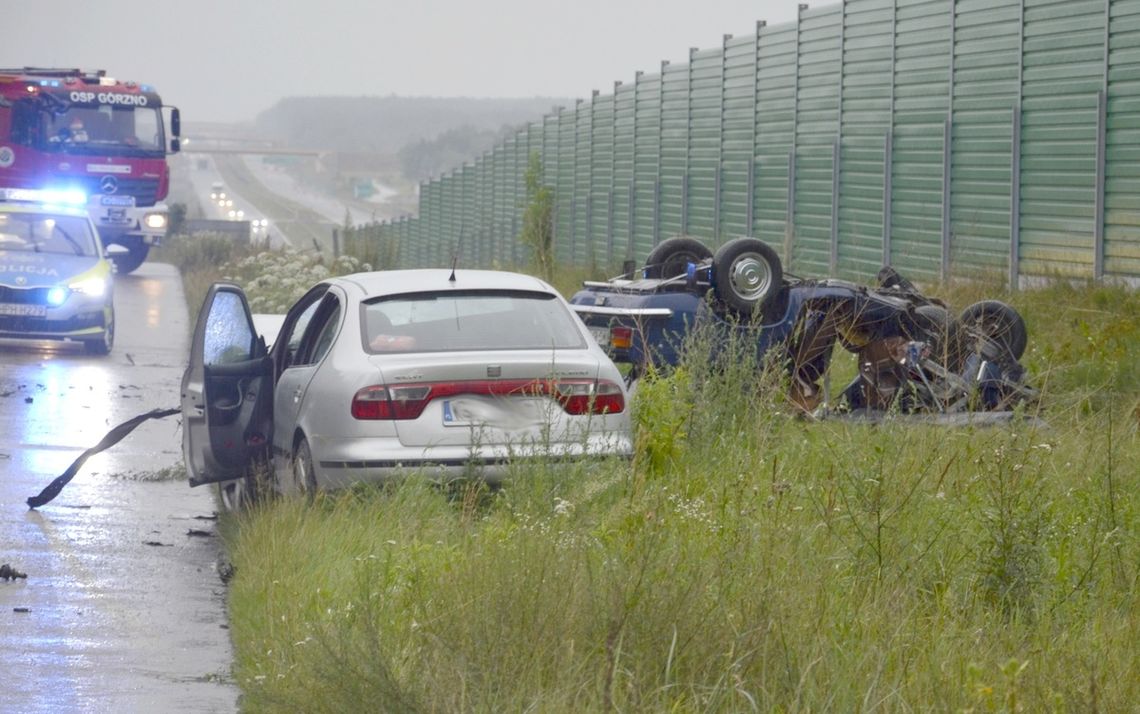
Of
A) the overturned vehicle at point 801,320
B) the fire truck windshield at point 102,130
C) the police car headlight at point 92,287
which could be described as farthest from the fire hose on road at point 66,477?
the fire truck windshield at point 102,130

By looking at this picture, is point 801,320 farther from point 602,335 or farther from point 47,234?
point 47,234

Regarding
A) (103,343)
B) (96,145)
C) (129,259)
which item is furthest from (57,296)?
(129,259)

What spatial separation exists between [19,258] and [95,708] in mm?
15500

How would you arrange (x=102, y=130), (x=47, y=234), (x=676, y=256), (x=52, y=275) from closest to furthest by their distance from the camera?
1. (x=676, y=256)
2. (x=52, y=275)
3. (x=47, y=234)
4. (x=102, y=130)

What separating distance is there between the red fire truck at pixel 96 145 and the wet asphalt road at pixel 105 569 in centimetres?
1845

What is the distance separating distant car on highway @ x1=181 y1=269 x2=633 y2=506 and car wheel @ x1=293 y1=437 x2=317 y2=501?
0.01 m

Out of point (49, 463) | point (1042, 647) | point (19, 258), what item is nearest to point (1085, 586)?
point (1042, 647)

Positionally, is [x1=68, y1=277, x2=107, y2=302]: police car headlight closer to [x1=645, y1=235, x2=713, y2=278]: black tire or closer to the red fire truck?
[x1=645, y1=235, x2=713, y2=278]: black tire

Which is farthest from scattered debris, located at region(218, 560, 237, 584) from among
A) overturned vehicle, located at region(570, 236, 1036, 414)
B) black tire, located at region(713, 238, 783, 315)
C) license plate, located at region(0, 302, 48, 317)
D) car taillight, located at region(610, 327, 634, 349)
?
license plate, located at region(0, 302, 48, 317)

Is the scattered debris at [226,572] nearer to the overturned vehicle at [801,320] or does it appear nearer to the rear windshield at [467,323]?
the rear windshield at [467,323]

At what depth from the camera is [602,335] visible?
41.9ft

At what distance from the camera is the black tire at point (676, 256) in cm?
1484

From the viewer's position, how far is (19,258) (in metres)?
20.8

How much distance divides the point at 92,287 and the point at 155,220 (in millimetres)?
16475
